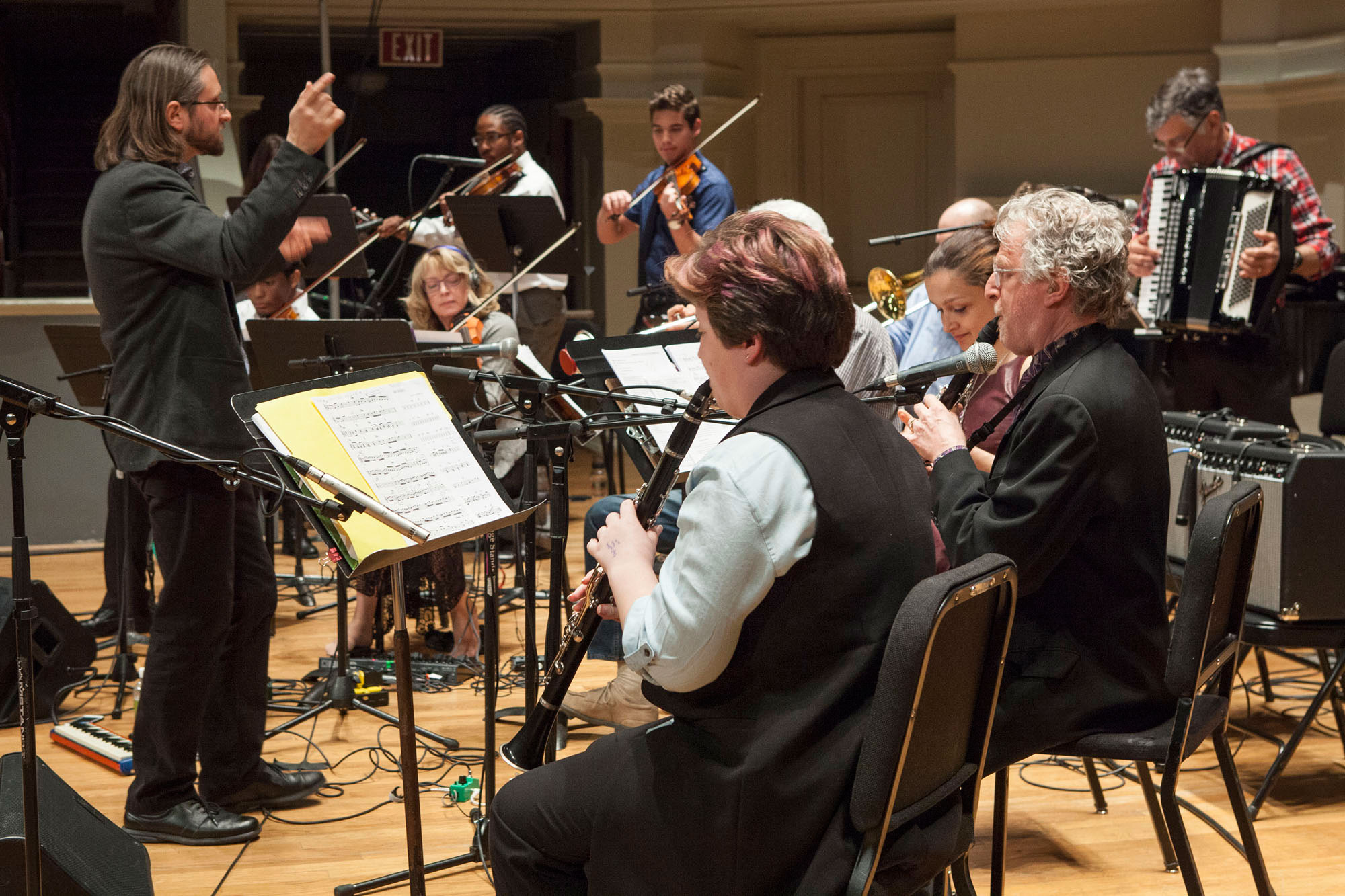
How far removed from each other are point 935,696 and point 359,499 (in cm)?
84

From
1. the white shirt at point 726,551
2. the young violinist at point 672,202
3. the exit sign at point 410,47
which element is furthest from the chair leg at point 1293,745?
the exit sign at point 410,47

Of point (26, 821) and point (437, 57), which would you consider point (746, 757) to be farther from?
point (437, 57)

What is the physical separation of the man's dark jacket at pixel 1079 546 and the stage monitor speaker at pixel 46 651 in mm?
2593

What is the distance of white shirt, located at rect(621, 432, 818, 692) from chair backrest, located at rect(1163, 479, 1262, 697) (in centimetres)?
84

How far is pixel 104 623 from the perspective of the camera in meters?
4.28

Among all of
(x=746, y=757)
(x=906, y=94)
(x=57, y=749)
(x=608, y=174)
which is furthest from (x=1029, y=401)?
(x=906, y=94)

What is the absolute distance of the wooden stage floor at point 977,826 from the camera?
257 cm

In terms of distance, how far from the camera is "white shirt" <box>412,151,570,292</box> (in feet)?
18.7

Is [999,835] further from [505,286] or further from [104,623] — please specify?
[104,623]

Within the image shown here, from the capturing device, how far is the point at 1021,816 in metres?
2.90

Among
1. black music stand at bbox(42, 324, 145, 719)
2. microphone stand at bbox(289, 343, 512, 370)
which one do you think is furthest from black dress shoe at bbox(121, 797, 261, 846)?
microphone stand at bbox(289, 343, 512, 370)

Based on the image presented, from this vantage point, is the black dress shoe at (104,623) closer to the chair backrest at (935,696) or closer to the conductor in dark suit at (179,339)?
the conductor in dark suit at (179,339)

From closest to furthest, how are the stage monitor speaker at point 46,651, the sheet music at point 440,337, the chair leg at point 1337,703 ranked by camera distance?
1. the chair leg at point 1337,703
2. the stage monitor speaker at point 46,651
3. the sheet music at point 440,337

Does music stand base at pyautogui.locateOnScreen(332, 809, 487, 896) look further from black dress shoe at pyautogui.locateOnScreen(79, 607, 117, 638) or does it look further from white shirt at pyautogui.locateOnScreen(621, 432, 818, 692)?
black dress shoe at pyautogui.locateOnScreen(79, 607, 117, 638)
